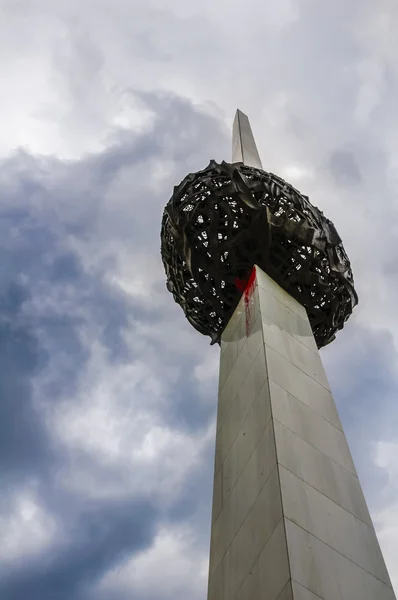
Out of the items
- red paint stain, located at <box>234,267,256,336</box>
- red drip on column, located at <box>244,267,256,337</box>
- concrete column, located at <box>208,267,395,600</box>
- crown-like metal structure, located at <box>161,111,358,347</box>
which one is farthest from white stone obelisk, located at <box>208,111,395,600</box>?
crown-like metal structure, located at <box>161,111,358,347</box>

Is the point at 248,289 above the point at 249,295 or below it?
above

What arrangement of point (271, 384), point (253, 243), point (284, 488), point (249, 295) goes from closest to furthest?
point (284, 488)
point (271, 384)
point (249, 295)
point (253, 243)

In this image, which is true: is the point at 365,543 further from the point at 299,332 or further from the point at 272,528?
the point at 299,332

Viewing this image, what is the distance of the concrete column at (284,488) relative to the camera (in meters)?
9.87

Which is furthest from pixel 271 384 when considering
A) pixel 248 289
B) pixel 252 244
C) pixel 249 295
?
pixel 252 244

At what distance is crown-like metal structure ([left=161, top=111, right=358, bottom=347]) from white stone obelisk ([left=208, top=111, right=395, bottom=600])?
11.2ft

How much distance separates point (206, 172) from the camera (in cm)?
2266

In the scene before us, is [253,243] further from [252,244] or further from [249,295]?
[249,295]

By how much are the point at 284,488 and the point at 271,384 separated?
3.61m

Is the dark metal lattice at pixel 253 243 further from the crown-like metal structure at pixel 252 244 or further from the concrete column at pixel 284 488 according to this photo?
the concrete column at pixel 284 488

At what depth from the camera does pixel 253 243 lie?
2159cm

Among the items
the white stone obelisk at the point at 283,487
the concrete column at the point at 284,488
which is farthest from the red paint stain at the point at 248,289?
the concrete column at the point at 284,488

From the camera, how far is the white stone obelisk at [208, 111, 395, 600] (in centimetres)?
988

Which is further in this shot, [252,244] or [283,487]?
[252,244]
